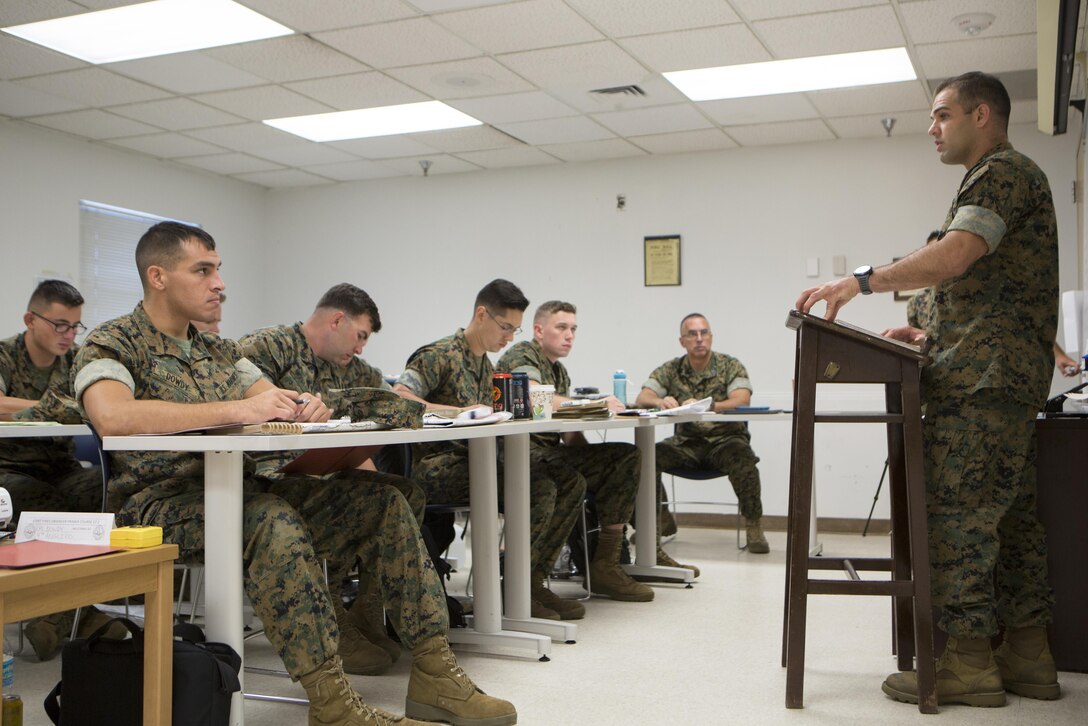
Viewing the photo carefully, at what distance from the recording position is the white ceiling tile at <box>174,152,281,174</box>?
22.8ft

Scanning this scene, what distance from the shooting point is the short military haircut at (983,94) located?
8.38 feet

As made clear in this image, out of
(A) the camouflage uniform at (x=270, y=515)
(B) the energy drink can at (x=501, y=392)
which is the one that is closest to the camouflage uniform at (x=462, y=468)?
(B) the energy drink can at (x=501, y=392)

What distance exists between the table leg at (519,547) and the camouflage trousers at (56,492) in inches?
55.0

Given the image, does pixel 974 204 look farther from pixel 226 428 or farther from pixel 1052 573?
pixel 226 428

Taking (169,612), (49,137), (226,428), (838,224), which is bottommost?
(169,612)

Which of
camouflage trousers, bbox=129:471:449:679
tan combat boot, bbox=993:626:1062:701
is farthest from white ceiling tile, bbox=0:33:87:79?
tan combat boot, bbox=993:626:1062:701

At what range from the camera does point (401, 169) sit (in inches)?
293

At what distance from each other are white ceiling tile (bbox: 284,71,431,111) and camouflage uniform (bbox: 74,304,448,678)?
2.89 metres

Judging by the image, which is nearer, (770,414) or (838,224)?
(770,414)

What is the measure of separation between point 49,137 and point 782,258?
474 cm

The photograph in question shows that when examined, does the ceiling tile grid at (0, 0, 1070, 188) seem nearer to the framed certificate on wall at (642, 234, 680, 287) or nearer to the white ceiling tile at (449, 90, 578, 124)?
the white ceiling tile at (449, 90, 578, 124)

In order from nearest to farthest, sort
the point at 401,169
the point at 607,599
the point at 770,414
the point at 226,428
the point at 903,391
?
the point at 226,428, the point at 903,391, the point at 607,599, the point at 770,414, the point at 401,169

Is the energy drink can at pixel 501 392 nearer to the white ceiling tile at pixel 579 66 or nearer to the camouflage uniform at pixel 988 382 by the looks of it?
the camouflage uniform at pixel 988 382

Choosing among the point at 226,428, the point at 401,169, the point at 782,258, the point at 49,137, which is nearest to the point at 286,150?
the point at 401,169
